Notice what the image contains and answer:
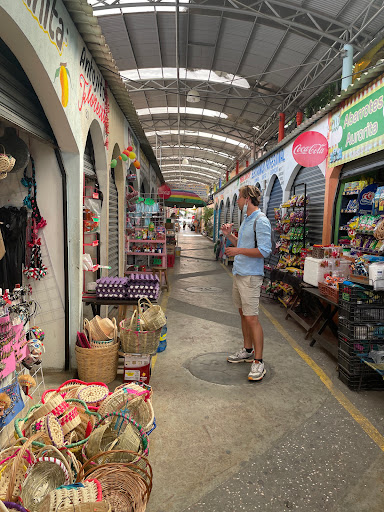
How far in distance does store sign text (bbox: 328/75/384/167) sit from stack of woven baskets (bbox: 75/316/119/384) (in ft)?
13.5

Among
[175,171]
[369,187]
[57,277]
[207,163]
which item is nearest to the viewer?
[57,277]

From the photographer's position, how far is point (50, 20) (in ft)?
9.24

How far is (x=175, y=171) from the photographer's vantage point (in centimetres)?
3378

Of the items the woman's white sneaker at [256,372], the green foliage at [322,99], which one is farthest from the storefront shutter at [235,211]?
the woman's white sneaker at [256,372]

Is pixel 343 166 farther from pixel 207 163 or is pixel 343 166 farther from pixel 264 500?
pixel 207 163

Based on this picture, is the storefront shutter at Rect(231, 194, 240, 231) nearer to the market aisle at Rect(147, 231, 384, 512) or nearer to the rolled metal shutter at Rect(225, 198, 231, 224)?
the rolled metal shutter at Rect(225, 198, 231, 224)

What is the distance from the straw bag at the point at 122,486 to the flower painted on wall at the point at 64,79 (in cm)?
300

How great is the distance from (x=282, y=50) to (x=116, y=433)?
1008 centimetres

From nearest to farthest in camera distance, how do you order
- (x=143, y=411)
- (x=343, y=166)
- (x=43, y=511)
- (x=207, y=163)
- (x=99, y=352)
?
(x=43, y=511) < (x=143, y=411) < (x=99, y=352) < (x=343, y=166) < (x=207, y=163)

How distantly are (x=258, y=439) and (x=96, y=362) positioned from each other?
1.72m

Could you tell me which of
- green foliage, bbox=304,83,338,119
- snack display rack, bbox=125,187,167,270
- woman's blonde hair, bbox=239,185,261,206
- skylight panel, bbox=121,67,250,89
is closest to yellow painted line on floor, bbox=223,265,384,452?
woman's blonde hair, bbox=239,185,261,206

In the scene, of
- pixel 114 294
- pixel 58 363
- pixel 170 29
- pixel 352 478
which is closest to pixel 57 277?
pixel 114 294

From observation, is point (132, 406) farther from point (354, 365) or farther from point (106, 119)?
point (106, 119)

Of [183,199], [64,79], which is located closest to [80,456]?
[64,79]
